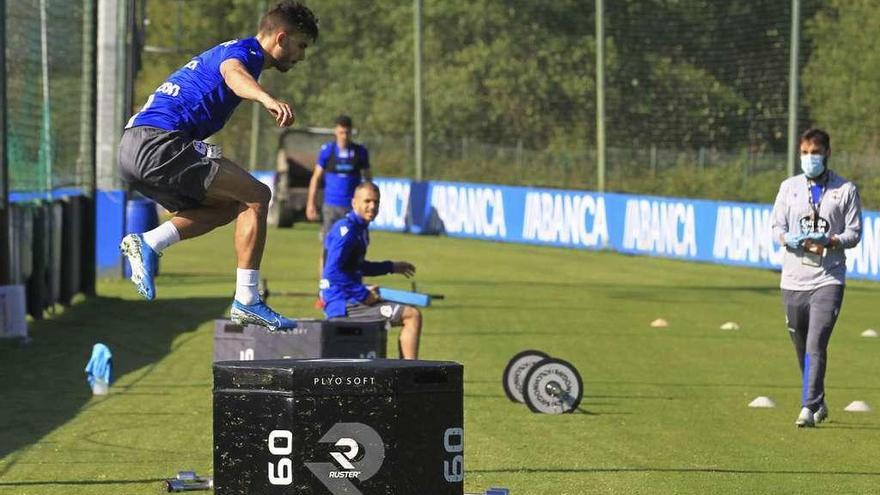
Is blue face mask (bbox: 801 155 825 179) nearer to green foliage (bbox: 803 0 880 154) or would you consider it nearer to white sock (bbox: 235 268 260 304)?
white sock (bbox: 235 268 260 304)

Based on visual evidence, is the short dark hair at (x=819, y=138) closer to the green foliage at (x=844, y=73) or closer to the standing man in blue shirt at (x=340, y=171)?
the standing man in blue shirt at (x=340, y=171)

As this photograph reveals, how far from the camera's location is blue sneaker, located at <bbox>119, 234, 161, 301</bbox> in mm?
9039

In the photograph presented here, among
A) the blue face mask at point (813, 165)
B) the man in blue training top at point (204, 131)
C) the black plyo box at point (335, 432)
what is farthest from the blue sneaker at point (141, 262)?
the blue face mask at point (813, 165)

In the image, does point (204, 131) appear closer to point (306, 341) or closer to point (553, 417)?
point (306, 341)

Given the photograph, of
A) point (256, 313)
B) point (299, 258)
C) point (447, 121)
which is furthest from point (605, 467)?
point (447, 121)

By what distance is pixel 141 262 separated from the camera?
9039mm

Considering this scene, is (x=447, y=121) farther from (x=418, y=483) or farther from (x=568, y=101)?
(x=418, y=483)

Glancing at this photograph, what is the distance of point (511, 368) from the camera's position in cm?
1366

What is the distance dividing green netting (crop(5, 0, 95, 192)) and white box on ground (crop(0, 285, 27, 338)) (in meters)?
1.83

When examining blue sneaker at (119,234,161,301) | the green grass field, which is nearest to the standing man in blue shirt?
the green grass field

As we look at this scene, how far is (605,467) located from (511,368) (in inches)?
119

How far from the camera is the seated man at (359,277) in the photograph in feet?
45.5

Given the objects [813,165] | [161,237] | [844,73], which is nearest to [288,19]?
[161,237]

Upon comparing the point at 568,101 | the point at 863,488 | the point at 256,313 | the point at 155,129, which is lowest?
the point at 863,488
